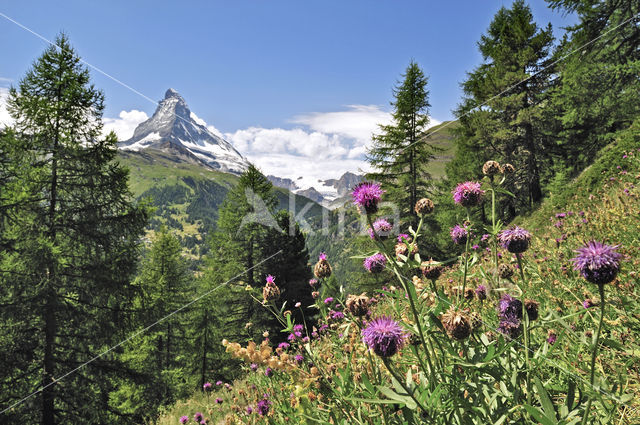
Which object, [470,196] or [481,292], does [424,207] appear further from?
[481,292]

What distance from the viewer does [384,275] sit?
17.3 meters

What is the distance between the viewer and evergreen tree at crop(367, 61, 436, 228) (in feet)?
54.7

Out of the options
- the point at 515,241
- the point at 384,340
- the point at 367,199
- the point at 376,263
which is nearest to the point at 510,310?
the point at 515,241

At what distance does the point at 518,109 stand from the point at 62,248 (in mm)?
21844

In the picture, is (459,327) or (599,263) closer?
(599,263)

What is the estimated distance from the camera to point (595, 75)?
40.3 feet

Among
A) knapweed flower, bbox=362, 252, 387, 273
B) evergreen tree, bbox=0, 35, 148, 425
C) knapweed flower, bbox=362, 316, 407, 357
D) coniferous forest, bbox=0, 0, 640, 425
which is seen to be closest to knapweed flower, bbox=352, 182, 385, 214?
coniferous forest, bbox=0, 0, 640, 425

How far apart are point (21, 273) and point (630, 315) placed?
1330 centimetres

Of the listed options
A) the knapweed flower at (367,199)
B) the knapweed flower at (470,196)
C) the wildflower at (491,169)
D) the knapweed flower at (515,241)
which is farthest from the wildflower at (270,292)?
the wildflower at (491,169)

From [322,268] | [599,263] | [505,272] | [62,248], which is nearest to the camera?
[599,263]

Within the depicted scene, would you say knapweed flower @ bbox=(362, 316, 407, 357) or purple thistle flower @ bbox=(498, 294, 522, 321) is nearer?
knapweed flower @ bbox=(362, 316, 407, 357)

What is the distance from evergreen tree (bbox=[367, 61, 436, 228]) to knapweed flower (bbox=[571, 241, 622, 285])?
601 inches

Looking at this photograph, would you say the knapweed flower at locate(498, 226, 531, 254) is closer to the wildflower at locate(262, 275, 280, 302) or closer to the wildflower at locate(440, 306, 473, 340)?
the wildflower at locate(440, 306, 473, 340)

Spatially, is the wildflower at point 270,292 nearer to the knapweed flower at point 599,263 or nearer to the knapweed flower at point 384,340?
the knapweed flower at point 384,340
